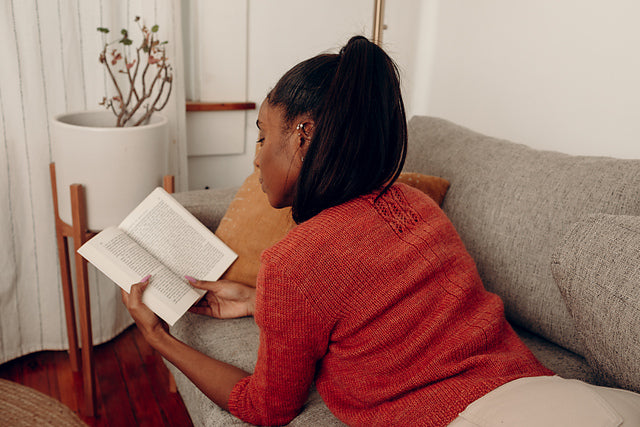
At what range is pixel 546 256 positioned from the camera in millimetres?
1102

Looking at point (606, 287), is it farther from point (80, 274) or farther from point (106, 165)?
point (80, 274)

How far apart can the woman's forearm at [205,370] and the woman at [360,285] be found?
76 millimetres

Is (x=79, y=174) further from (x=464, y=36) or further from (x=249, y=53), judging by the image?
(x=464, y=36)

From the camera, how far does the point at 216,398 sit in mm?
951

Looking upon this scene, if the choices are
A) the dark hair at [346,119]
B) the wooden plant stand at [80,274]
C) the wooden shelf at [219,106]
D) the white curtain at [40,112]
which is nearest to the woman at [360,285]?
→ the dark hair at [346,119]

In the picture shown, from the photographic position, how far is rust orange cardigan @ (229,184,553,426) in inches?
30.1

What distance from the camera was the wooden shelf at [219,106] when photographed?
1960mm

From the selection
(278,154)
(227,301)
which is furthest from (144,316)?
(278,154)

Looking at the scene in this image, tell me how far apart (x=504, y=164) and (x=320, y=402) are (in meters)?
0.70

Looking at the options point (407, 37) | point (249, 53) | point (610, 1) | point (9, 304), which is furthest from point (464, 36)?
point (9, 304)

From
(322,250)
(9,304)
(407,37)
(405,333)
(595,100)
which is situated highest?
(407,37)

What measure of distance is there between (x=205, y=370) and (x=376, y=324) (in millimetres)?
378

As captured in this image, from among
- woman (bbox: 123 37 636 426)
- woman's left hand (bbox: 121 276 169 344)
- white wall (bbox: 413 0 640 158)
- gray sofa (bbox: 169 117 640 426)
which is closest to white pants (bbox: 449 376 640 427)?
woman (bbox: 123 37 636 426)

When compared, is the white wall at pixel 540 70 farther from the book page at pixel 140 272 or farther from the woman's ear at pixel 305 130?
the book page at pixel 140 272
